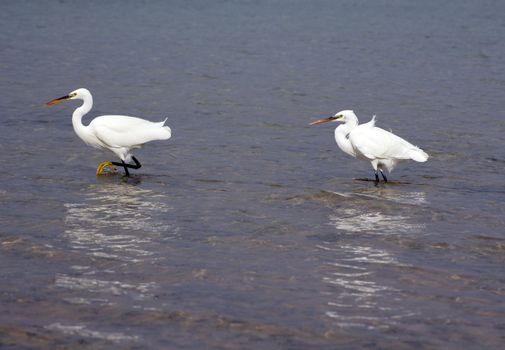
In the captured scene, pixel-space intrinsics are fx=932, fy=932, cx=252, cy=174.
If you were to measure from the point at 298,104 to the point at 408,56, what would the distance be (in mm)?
8651

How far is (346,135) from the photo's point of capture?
12.6 m

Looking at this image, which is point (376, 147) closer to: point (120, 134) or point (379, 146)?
point (379, 146)

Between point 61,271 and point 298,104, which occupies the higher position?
point 298,104

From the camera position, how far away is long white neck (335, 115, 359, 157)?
482 inches

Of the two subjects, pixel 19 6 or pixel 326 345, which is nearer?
pixel 326 345

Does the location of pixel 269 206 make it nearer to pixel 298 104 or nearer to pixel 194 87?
pixel 298 104

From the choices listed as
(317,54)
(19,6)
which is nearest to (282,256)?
(317,54)

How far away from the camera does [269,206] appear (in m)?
10.6

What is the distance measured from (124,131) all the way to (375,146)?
128 inches

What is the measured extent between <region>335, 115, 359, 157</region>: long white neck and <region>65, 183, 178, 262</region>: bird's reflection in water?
105 inches

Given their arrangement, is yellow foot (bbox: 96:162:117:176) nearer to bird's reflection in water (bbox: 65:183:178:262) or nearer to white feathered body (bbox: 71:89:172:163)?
white feathered body (bbox: 71:89:172:163)

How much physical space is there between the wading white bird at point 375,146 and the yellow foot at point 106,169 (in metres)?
3.02

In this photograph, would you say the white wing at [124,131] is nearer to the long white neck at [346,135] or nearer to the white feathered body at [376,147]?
the long white neck at [346,135]

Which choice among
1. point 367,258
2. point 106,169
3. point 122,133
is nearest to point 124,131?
point 122,133
